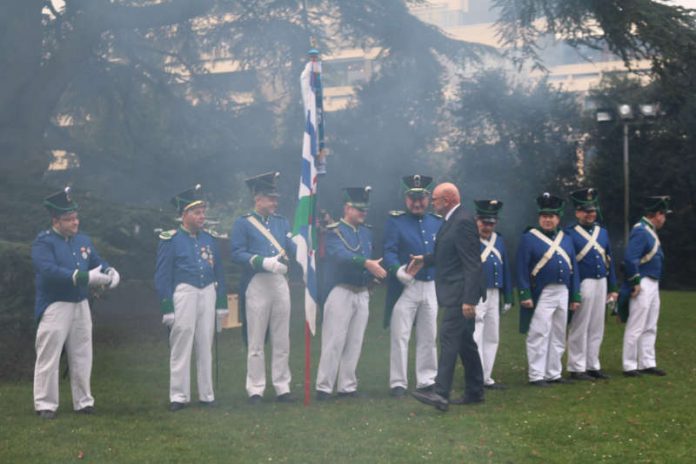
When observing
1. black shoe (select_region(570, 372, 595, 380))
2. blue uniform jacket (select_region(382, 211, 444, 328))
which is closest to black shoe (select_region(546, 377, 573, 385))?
black shoe (select_region(570, 372, 595, 380))

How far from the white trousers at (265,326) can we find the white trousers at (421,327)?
932 mm

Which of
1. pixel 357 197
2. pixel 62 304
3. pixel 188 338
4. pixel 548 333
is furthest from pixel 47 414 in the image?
pixel 548 333

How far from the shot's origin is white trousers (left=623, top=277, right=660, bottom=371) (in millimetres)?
10422

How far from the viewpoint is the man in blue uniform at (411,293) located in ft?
30.1

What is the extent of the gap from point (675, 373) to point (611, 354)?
5.21 feet

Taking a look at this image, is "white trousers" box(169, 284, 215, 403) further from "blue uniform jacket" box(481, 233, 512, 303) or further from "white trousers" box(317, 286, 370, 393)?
"blue uniform jacket" box(481, 233, 512, 303)

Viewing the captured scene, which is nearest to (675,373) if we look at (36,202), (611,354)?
(611,354)

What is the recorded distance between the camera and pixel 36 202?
12.3m

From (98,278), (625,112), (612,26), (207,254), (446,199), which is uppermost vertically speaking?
(612,26)

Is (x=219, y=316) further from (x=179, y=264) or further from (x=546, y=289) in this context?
(x=546, y=289)

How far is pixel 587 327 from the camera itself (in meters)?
10.2

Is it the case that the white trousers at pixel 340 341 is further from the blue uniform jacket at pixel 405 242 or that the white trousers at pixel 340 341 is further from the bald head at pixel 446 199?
the bald head at pixel 446 199

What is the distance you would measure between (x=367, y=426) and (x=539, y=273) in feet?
9.27

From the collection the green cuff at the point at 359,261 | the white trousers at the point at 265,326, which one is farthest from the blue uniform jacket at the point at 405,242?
the white trousers at the point at 265,326
